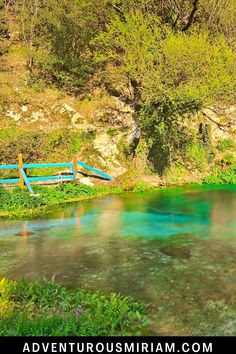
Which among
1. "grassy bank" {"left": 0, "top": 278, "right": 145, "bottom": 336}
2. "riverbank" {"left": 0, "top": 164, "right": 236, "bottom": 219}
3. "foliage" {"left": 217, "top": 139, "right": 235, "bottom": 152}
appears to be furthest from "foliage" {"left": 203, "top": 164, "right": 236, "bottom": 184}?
"grassy bank" {"left": 0, "top": 278, "right": 145, "bottom": 336}

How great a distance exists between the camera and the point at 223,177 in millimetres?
23578

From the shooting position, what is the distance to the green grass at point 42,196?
16.0 metres

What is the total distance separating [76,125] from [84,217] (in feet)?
42.6

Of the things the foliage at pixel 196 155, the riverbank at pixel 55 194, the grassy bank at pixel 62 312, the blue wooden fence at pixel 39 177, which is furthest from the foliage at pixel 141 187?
the grassy bank at pixel 62 312

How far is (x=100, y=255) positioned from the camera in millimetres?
9891

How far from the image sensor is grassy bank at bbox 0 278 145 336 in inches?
226

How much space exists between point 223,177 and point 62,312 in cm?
1882

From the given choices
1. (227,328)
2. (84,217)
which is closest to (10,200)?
(84,217)

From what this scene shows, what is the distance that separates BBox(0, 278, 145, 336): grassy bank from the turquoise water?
44 centimetres

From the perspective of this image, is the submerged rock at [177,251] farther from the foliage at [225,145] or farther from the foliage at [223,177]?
the foliage at [225,145]

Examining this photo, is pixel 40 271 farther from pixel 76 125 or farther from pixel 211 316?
pixel 76 125

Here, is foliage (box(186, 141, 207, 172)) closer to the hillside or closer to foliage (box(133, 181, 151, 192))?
the hillside

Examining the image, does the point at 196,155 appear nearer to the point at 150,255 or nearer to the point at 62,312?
the point at 150,255

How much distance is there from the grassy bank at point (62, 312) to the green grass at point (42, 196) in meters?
8.37
